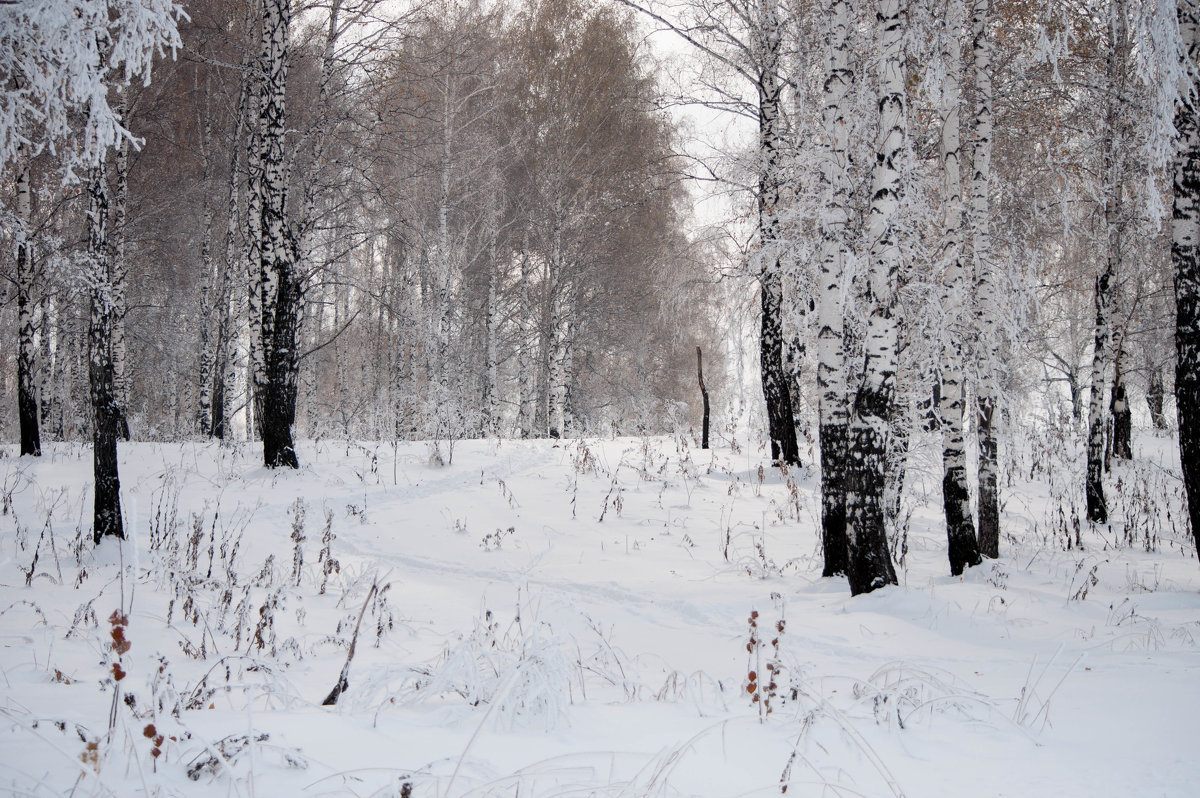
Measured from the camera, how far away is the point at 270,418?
32.0 feet

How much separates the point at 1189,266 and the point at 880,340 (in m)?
2.18

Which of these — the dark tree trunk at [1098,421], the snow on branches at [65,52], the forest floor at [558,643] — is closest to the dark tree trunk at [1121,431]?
the forest floor at [558,643]

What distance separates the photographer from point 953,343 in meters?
6.65

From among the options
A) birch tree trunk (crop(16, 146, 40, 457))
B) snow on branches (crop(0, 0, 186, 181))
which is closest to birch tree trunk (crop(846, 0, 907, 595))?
snow on branches (crop(0, 0, 186, 181))

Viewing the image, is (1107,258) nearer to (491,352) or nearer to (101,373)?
(101,373)

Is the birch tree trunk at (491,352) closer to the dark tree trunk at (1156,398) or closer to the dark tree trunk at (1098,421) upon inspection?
the dark tree trunk at (1098,421)

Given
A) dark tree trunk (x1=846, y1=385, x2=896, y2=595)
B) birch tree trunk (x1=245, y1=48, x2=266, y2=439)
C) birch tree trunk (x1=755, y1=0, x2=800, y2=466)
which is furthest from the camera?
birch tree trunk (x1=245, y1=48, x2=266, y2=439)

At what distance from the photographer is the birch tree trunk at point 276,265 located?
9261mm

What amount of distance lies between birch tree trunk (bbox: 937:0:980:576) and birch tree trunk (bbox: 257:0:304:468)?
8.14 metres

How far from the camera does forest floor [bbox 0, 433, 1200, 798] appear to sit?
2133 millimetres

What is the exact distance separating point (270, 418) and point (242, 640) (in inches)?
241

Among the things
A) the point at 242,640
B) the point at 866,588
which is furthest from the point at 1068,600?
the point at 242,640

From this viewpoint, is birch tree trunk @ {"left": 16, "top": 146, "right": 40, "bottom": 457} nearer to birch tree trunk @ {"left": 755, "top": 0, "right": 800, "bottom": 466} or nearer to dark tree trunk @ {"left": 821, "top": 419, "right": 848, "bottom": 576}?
birch tree trunk @ {"left": 755, "top": 0, "right": 800, "bottom": 466}

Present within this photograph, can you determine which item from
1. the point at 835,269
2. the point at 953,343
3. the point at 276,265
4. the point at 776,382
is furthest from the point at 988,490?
the point at 276,265
